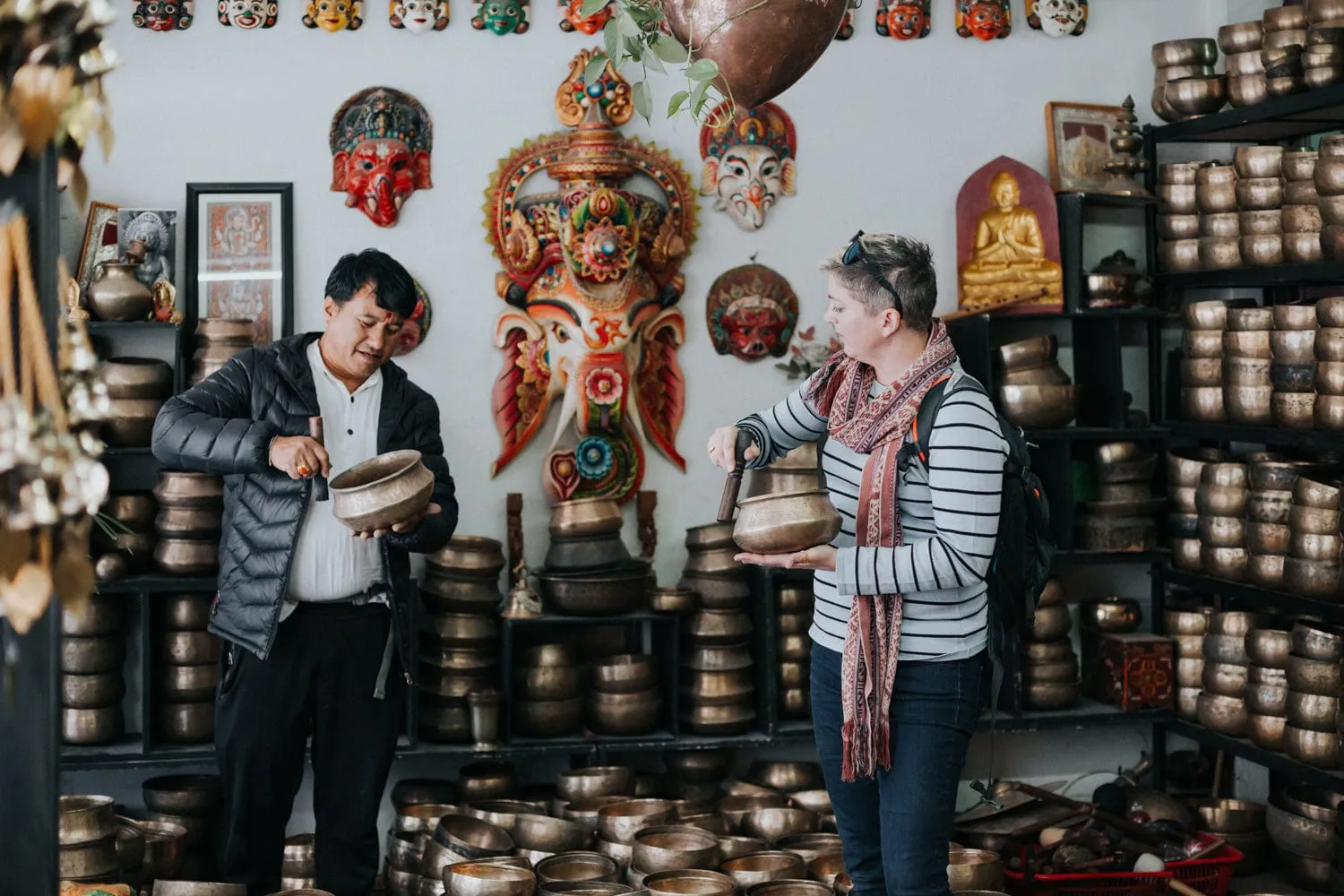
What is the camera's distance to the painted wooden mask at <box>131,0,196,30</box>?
4.55m

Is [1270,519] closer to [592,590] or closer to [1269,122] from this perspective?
[1269,122]

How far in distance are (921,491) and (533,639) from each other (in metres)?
2.45

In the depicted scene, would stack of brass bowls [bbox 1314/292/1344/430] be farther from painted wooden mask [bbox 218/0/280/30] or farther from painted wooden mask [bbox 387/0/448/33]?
painted wooden mask [bbox 218/0/280/30]

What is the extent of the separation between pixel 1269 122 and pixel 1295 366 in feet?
2.83

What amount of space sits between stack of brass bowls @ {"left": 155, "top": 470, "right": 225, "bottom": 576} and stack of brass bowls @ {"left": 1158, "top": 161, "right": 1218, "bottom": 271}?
316 centimetres

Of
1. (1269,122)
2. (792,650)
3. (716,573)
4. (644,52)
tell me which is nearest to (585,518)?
(716,573)

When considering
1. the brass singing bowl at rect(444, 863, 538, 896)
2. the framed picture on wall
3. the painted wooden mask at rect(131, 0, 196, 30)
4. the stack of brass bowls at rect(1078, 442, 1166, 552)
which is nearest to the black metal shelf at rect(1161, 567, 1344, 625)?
the stack of brass bowls at rect(1078, 442, 1166, 552)

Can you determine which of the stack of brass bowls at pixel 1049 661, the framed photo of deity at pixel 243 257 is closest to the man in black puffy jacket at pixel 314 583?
the framed photo of deity at pixel 243 257

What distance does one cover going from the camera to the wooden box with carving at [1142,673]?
4777 millimetres

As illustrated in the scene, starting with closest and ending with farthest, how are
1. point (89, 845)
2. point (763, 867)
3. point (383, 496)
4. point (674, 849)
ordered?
point (383, 496) < point (89, 845) < point (674, 849) < point (763, 867)

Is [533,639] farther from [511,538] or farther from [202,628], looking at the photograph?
[202,628]

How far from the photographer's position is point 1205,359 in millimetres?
4699

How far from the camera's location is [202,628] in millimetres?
4348

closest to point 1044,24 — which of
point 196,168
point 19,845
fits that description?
point 196,168
